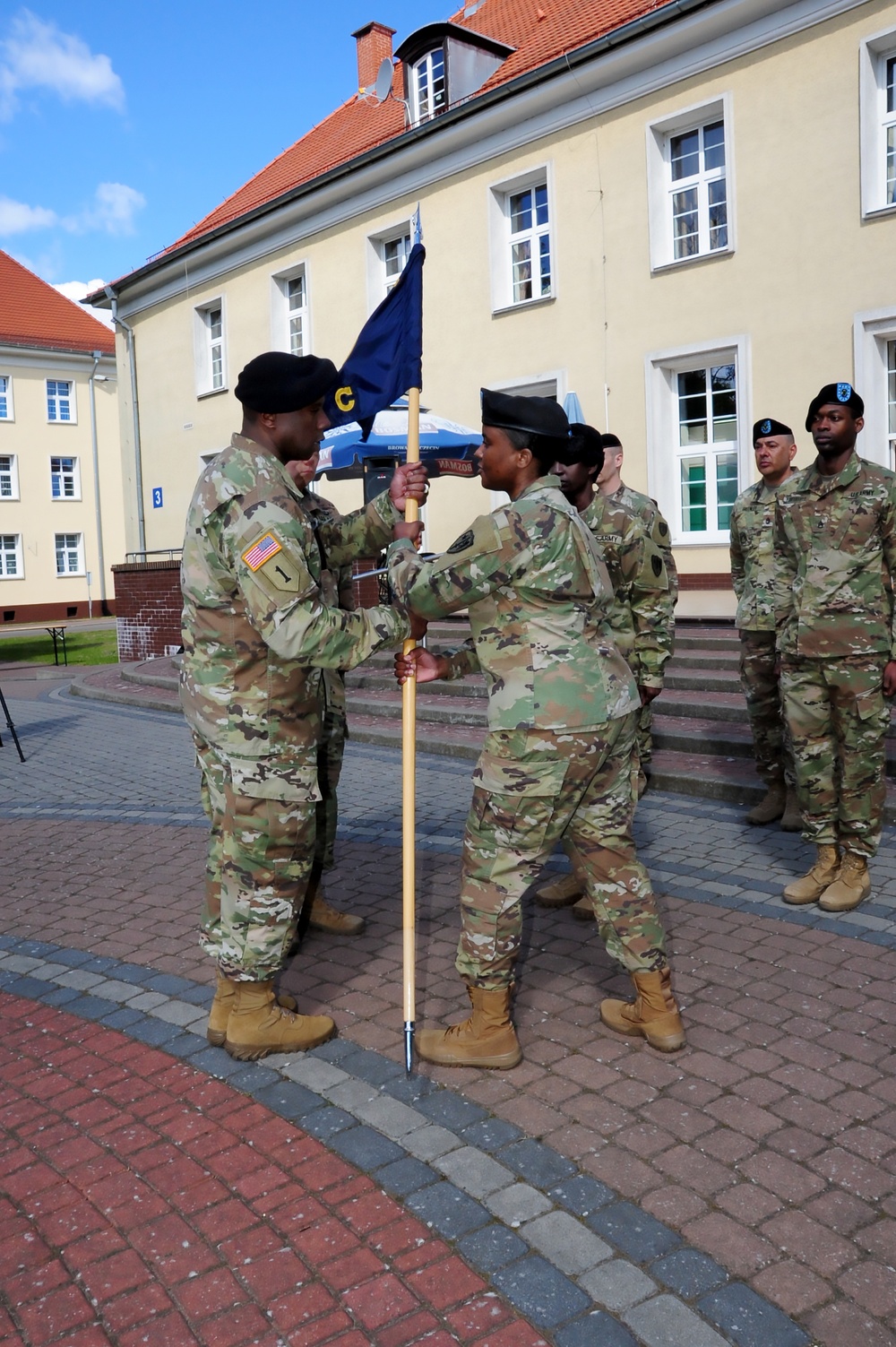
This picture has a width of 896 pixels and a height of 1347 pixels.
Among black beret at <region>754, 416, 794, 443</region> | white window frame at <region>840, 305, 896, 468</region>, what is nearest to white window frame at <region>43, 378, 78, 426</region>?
white window frame at <region>840, 305, 896, 468</region>

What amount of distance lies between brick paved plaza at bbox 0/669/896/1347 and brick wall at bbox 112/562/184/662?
13019mm

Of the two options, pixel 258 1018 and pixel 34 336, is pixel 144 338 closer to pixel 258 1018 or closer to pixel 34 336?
pixel 34 336

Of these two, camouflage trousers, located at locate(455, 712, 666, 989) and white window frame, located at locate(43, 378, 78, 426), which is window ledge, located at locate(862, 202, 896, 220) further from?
white window frame, located at locate(43, 378, 78, 426)

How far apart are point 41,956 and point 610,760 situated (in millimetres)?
2837

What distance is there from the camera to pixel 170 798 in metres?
8.26

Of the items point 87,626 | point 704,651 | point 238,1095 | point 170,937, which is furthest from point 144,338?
point 238,1095

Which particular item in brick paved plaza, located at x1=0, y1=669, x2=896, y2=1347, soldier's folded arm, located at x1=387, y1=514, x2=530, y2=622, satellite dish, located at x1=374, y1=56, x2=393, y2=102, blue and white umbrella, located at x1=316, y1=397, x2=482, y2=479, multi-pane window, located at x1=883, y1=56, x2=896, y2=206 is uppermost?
satellite dish, located at x1=374, y1=56, x2=393, y2=102

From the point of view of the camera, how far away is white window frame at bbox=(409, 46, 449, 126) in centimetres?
1731

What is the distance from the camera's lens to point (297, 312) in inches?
834

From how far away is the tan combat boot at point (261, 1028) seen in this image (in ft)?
12.5

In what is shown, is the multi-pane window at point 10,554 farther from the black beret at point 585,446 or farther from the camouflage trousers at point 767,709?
the black beret at point 585,446

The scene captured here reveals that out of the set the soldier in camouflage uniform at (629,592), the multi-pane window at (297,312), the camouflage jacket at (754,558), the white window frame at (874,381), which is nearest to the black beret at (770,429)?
the camouflage jacket at (754,558)

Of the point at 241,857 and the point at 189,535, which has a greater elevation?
the point at 189,535

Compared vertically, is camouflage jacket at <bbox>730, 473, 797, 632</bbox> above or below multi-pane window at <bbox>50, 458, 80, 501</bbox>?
below
